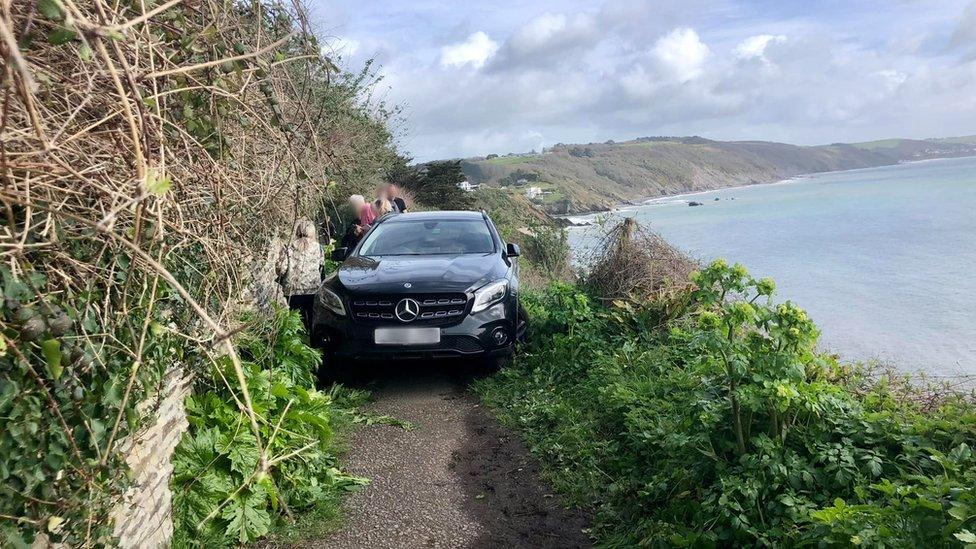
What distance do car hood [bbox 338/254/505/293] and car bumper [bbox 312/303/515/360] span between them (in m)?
0.33

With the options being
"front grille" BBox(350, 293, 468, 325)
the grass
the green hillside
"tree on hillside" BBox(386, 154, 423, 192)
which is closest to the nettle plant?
"front grille" BBox(350, 293, 468, 325)

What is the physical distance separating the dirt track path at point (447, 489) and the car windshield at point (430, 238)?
6.32ft

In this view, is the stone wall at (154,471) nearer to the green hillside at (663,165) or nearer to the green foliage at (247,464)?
the green foliage at (247,464)

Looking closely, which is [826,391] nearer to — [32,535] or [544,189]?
[32,535]

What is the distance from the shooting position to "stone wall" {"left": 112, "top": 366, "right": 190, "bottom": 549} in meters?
3.12

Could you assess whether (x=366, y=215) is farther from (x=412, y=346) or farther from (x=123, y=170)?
(x=123, y=170)

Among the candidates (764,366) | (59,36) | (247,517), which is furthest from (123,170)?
(764,366)


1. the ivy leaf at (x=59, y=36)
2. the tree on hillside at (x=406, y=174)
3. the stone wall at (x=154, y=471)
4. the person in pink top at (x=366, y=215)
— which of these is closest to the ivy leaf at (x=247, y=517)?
the stone wall at (x=154, y=471)

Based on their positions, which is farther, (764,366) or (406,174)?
(406,174)

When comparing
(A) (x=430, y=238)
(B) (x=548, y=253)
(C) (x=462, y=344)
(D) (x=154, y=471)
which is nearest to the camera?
(D) (x=154, y=471)

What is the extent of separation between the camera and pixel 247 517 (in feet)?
13.0

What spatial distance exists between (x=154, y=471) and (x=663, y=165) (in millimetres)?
80718

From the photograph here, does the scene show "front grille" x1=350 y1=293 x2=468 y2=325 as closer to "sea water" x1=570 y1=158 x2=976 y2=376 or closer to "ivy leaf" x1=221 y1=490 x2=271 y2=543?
"ivy leaf" x1=221 y1=490 x2=271 y2=543

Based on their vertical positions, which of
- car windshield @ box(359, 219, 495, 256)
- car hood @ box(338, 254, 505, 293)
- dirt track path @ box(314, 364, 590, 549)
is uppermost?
car windshield @ box(359, 219, 495, 256)
